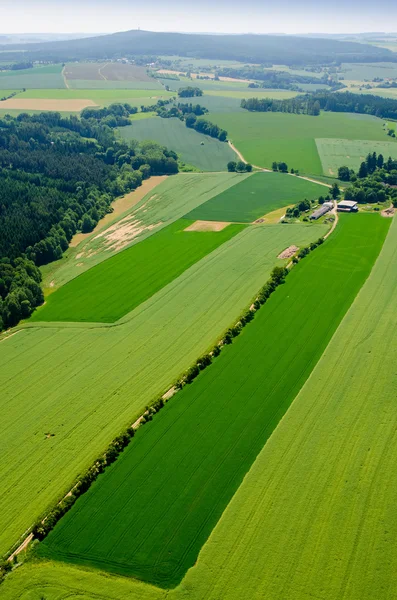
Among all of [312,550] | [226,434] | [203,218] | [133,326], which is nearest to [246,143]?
[203,218]

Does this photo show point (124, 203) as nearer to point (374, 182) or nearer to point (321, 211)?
point (321, 211)

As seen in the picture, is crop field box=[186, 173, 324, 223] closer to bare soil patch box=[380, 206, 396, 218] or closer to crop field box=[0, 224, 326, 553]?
bare soil patch box=[380, 206, 396, 218]

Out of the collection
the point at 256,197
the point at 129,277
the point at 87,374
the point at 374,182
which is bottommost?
the point at 87,374

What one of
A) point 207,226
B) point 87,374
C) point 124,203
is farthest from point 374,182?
point 87,374

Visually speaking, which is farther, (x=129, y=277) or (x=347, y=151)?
(x=347, y=151)

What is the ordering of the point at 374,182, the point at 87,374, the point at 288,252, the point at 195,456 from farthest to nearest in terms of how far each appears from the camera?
the point at 374,182, the point at 288,252, the point at 87,374, the point at 195,456

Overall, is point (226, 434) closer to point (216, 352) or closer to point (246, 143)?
point (216, 352)
